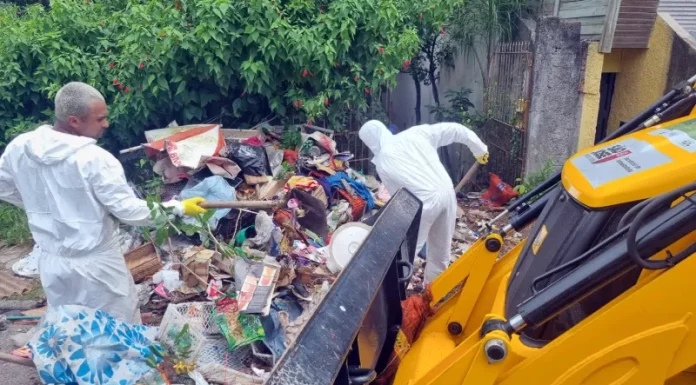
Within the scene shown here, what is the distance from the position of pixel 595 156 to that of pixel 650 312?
2.17ft

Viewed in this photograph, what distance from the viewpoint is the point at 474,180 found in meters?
7.57

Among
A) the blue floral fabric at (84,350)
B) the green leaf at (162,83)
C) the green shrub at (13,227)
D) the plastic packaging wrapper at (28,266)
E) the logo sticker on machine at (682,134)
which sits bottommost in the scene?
the green shrub at (13,227)

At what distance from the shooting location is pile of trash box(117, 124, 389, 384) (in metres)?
3.51

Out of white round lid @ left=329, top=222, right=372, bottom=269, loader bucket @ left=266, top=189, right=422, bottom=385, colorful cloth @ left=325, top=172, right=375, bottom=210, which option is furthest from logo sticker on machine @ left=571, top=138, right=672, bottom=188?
colorful cloth @ left=325, top=172, right=375, bottom=210

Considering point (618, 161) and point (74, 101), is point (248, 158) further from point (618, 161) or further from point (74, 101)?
point (618, 161)

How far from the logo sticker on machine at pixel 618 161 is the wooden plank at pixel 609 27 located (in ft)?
15.2

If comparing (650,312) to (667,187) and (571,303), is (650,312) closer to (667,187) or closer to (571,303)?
(571,303)

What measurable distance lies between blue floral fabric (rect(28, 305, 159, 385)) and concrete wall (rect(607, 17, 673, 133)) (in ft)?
19.1

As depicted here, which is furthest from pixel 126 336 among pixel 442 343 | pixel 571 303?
pixel 571 303

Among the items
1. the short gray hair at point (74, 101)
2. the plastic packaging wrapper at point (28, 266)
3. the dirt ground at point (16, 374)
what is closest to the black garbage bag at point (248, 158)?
the plastic packaging wrapper at point (28, 266)

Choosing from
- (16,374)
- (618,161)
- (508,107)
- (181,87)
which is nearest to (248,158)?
(181,87)

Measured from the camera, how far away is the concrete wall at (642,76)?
5.98 metres

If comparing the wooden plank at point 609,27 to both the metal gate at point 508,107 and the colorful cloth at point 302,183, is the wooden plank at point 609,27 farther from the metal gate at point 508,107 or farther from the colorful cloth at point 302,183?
the colorful cloth at point 302,183

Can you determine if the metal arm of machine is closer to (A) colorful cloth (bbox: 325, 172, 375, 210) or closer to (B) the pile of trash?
(B) the pile of trash
